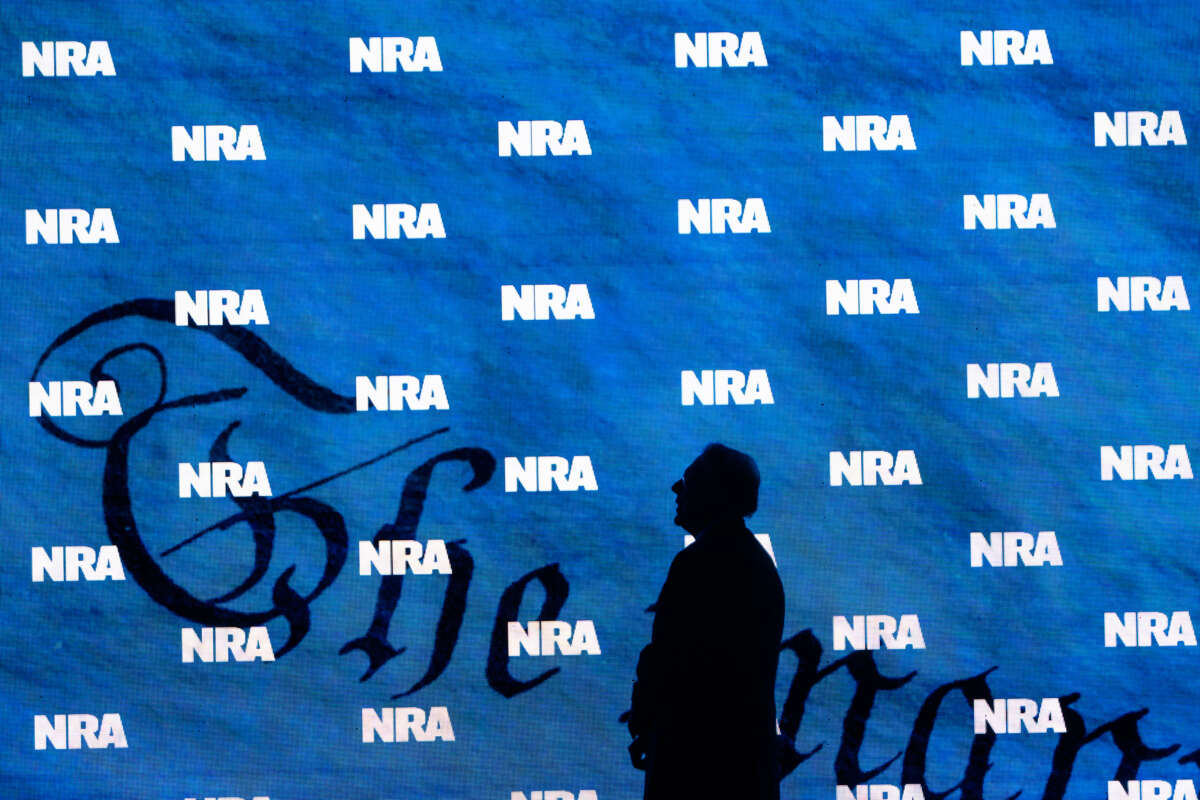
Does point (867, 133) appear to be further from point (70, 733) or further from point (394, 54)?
point (70, 733)

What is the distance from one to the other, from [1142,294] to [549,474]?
1507mm

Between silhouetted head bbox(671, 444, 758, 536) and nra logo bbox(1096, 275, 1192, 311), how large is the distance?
1.49 m

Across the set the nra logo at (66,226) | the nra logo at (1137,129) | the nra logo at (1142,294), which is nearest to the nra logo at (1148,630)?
the nra logo at (1142,294)

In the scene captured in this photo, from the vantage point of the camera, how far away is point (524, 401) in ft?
11.7

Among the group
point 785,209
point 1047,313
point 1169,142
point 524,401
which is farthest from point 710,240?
point 1169,142

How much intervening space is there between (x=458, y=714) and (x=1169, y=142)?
2.23 metres

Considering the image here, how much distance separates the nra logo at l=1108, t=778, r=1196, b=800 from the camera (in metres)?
3.56

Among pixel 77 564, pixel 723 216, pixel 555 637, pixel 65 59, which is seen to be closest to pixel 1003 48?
pixel 723 216

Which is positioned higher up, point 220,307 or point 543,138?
point 543,138

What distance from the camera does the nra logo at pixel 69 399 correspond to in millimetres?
3574

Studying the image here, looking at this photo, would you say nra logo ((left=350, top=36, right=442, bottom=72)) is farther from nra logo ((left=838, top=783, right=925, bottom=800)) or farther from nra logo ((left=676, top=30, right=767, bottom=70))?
nra logo ((left=838, top=783, right=925, bottom=800))

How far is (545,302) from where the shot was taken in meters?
3.58

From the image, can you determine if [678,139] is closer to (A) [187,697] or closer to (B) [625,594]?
(B) [625,594]

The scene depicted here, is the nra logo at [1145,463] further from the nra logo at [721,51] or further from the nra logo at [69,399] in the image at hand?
the nra logo at [69,399]
